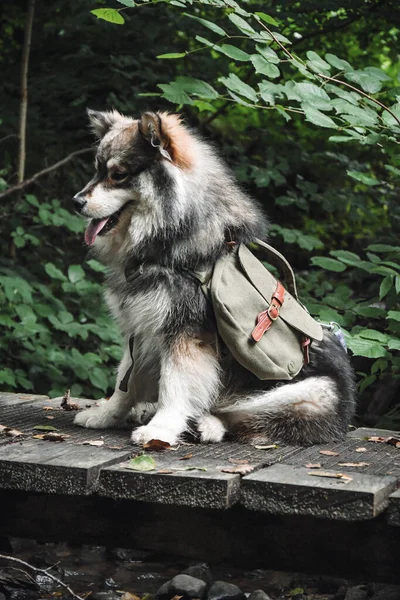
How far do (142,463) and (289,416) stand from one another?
764mm

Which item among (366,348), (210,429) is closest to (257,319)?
(210,429)

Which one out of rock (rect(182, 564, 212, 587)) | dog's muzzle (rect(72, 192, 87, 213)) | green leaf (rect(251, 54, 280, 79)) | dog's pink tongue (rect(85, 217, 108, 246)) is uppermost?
green leaf (rect(251, 54, 280, 79))

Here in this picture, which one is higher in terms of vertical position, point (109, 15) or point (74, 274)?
point (109, 15)

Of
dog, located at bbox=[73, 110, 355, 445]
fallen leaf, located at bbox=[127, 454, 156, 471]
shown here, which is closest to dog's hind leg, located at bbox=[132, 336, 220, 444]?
dog, located at bbox=[73, 110, 355, 445]

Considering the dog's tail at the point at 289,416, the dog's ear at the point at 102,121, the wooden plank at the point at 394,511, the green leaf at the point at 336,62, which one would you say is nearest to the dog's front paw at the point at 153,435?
the dog's tail at the point at 289,416

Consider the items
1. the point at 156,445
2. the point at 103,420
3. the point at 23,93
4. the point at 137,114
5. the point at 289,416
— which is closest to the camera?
the point at 156,445

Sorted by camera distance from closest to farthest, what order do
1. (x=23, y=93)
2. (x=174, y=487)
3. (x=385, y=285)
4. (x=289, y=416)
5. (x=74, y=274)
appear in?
1. (x=174, y=487)
2. (x=289, y=416)
3. (x=385, y=285)
4. (x=74, y=274)
5. (x=23, y=93)

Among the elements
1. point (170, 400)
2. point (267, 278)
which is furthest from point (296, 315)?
point (170, 400)

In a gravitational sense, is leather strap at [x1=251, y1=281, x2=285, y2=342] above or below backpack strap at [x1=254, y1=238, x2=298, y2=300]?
below

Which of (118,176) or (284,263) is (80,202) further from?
(284,263)

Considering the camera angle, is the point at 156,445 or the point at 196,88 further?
the point at 196,88

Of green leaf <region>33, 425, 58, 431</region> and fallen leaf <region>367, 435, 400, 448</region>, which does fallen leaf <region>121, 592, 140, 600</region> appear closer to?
green leaf <region>33, 425, 58, 431</region>

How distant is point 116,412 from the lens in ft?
10.6

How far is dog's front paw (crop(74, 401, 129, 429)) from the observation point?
3.21 metres
